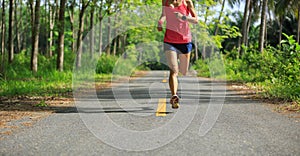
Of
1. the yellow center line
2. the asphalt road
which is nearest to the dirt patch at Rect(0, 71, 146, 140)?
the asphalt road

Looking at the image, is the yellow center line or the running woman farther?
the yellow center line

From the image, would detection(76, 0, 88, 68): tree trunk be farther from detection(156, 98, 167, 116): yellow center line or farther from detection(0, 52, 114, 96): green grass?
detection(156, 98, 167, 116): yellow center line

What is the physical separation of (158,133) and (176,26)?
2.30 m

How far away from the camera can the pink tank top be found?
7129 mm

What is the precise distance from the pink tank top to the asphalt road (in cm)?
142

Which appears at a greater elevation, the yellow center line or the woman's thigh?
the woman's thigh

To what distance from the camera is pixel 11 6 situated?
20.3 metres

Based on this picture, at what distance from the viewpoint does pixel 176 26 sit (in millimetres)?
7145

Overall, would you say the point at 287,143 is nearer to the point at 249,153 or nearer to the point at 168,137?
the point at 249,153

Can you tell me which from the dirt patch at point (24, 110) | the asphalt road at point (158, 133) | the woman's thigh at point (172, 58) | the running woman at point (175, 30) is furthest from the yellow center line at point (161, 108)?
the dirt patch at point (24, 110)

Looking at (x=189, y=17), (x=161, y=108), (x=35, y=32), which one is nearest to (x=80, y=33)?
(x=35, y=32)

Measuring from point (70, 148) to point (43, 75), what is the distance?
13589 millimetres

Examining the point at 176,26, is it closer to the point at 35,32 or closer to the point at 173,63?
the point at 173,63

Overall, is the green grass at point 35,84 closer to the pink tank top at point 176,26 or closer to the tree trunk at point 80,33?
the tree trunk at point 80,33
